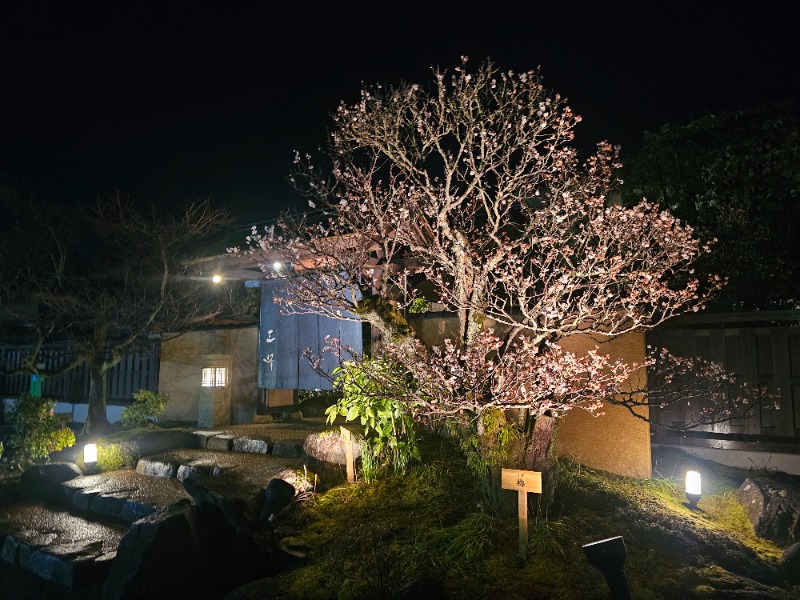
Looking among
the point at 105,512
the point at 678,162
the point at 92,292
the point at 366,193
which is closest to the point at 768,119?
the point at 678,162

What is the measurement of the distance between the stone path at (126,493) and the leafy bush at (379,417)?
1.31 metres

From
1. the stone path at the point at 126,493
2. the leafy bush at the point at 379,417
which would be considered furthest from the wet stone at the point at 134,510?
the leafy bush at the point at 379,417

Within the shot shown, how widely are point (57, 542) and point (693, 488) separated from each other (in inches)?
387

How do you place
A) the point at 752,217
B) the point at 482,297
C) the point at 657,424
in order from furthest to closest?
the point at 752,217 → the point at 657,424 → the point at 482,297

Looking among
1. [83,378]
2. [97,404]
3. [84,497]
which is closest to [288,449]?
[84,497]

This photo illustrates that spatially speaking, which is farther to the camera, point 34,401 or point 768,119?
point 34,401

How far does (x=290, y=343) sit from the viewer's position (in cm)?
1227

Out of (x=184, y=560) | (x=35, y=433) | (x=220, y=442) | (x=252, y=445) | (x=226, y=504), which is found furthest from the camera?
(x=220, y=442)

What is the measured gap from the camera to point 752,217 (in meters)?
10.2

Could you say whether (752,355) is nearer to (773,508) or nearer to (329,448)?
(773,508)

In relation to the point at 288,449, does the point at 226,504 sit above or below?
below

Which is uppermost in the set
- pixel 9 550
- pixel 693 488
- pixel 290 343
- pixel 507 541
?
pixel 290 343

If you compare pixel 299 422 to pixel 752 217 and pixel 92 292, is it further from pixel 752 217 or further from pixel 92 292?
pixel 752 217

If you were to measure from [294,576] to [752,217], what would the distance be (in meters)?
10.3
